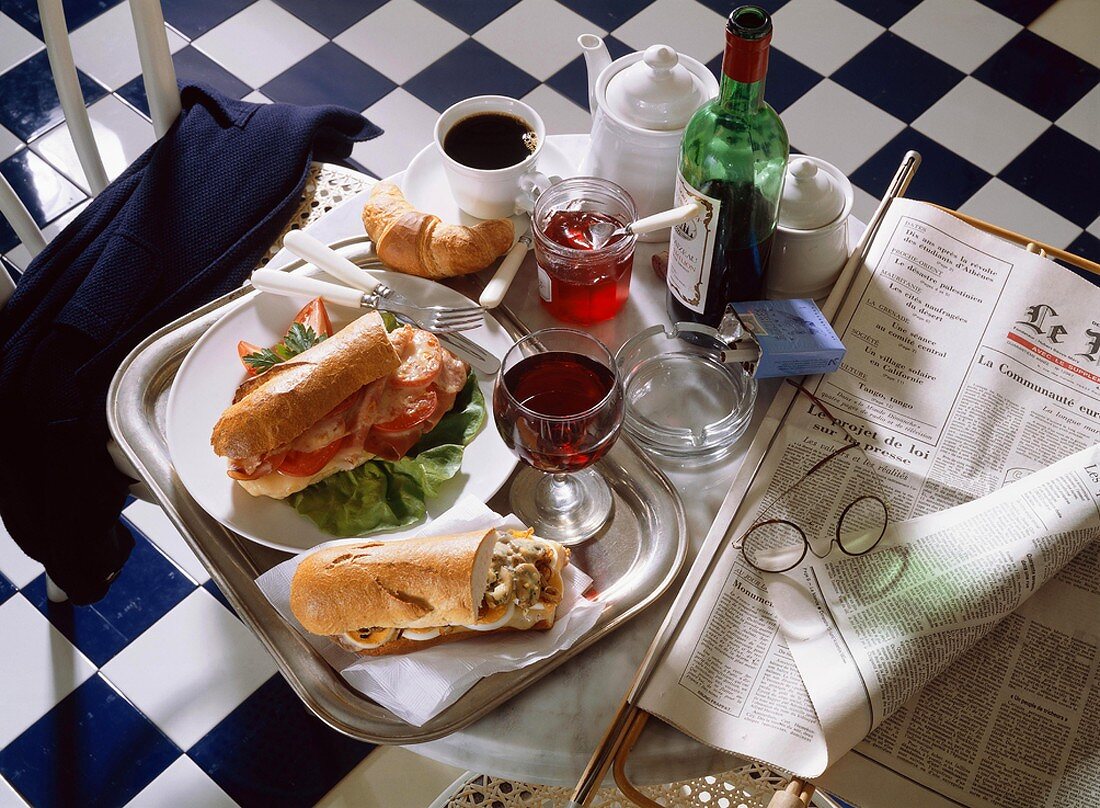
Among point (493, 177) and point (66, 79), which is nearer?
point (493, 177)

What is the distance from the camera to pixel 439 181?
1301 millimetres

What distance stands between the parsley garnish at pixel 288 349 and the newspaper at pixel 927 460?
0.47 m

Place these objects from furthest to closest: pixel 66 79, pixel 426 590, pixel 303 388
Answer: pixel 66 79 → pixel 303 388 → pixel 426 590

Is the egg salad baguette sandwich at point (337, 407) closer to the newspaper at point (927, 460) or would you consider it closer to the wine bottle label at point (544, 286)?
the wine bottle label at point (544, 286)

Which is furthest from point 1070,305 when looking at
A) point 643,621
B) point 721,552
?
point 643,621

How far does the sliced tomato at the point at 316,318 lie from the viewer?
1.15m

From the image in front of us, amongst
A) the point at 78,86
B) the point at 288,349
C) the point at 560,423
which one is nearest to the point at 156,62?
the point at 78,86

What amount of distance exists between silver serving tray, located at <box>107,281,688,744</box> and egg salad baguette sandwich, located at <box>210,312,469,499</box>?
75mm

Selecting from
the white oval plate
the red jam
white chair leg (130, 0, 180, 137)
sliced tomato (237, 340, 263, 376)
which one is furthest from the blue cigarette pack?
white chair leg (130, 0, 180, 137)

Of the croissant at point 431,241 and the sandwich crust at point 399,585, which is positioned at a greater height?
the croissant at point 431,241

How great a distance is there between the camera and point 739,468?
3.59 ft

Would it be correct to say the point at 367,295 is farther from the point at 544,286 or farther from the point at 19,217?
the point at 19,217

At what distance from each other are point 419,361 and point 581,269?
0.20 meters

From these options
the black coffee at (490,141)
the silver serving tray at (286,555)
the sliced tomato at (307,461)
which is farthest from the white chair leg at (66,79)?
the sliced tomato at (307,461)
